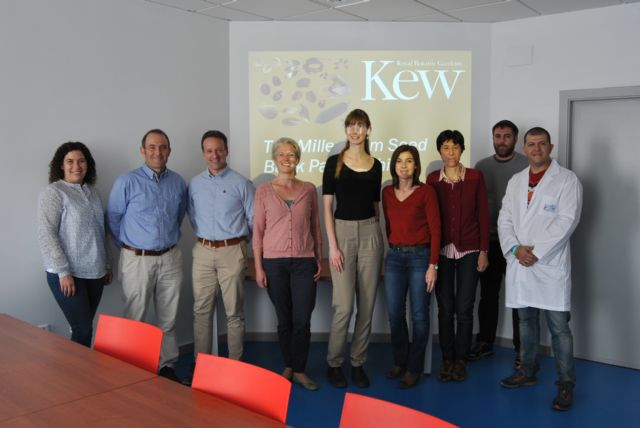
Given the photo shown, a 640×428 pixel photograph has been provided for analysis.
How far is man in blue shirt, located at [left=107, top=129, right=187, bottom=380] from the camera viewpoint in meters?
3.56

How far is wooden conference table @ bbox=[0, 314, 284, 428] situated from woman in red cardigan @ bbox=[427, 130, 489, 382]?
2433 millimetres

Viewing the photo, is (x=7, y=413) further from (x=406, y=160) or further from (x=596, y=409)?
(x=596, y=409)

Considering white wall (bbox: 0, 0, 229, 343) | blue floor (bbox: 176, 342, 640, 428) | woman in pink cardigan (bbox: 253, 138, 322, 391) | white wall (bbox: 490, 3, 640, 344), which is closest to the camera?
blue floor (bbox: 176, 342, 640, 428)

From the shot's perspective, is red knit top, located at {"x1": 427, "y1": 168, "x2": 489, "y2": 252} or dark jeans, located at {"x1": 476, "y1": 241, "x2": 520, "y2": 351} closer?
red knit top, located at {"x1": 427, "y1": 168, "x2": 489, "y2": 252}

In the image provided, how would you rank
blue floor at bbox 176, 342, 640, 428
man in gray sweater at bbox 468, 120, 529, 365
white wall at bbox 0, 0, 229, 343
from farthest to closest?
man in gray sweater at bbox 468, 120, 529, 365
white wall at bbox 0, 0, 229, 343
blue floor at bbox 176, 342, 640, 428

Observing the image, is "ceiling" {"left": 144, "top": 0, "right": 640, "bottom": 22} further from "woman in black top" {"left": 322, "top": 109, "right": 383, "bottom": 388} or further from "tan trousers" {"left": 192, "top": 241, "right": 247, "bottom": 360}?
"tan trousers" {"left": 192, "top": 241, "right": 247, "bottom": 360}

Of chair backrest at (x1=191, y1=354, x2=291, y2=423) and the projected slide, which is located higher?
the projected slide

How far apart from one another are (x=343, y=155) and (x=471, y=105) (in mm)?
1709

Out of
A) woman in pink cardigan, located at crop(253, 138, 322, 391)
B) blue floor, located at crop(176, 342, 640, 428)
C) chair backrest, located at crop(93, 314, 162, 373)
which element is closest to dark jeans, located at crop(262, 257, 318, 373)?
woman in pink cardigan, located at crop(253, 138, 322, 391)

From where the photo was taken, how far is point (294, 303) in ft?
11.8

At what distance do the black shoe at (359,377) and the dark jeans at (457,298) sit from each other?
2.00 ft

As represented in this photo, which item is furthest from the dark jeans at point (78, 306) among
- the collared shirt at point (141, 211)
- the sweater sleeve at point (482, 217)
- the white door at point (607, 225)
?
the white door at point (607, 225)

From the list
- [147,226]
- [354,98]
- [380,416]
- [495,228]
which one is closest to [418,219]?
[495,228]

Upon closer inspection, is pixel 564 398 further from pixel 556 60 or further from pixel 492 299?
pixel 556 60
